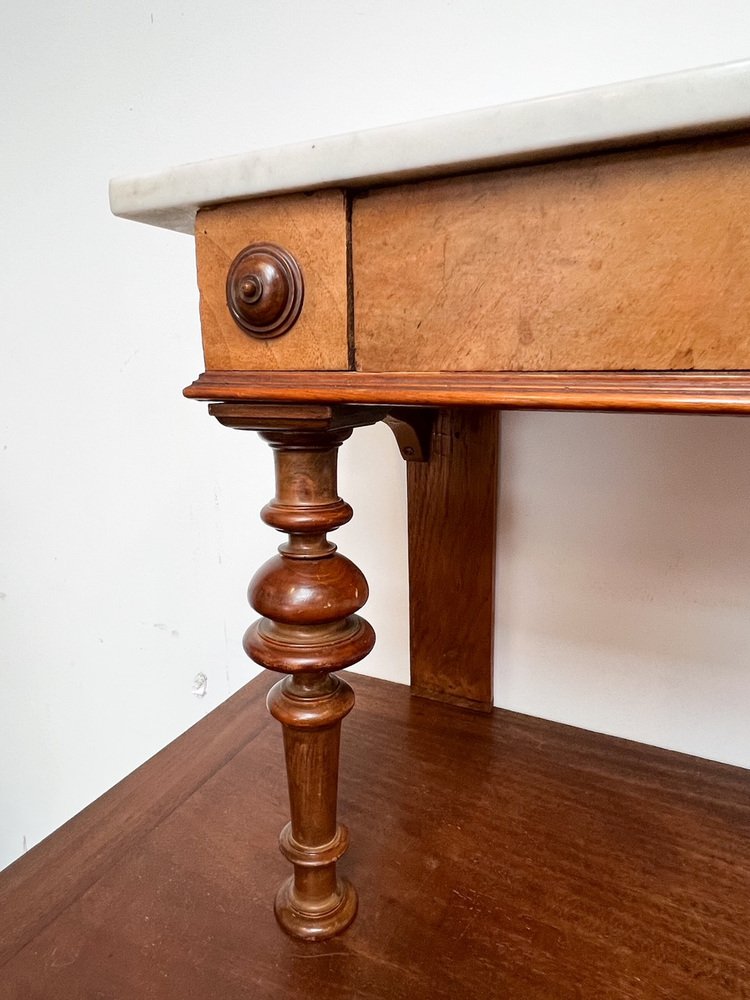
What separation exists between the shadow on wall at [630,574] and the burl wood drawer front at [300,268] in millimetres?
433

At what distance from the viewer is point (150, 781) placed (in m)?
0.69

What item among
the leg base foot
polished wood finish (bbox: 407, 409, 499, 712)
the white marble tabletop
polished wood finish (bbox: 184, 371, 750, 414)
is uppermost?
the white marble tabletop

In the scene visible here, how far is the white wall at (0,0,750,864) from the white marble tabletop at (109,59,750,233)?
1.48 ft

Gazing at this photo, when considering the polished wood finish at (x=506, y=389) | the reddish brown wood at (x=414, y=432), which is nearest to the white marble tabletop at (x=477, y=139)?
the polished wood finish at (x=506, y=389)

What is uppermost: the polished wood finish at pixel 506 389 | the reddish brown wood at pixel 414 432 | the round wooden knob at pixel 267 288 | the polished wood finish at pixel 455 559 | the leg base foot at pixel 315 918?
the round wooden knob at pixel 267 288

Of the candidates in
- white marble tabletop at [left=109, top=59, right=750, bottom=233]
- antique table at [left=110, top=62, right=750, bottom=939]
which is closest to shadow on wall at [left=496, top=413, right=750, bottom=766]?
antique table at [left=110, top=62, right=750, bottom=939]

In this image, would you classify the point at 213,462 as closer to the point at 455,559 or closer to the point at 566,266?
the point at 455,559

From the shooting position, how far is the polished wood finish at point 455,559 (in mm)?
768

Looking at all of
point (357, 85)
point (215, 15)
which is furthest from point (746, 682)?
point (215, 15)

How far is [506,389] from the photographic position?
0.32 m

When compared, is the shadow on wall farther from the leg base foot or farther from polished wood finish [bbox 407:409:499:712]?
the leg base foot

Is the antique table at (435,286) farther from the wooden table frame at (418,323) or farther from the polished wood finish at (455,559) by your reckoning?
the polished wood finish at (455,559)

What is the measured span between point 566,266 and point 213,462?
74cm

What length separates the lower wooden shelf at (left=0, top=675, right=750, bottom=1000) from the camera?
457 millimetres
